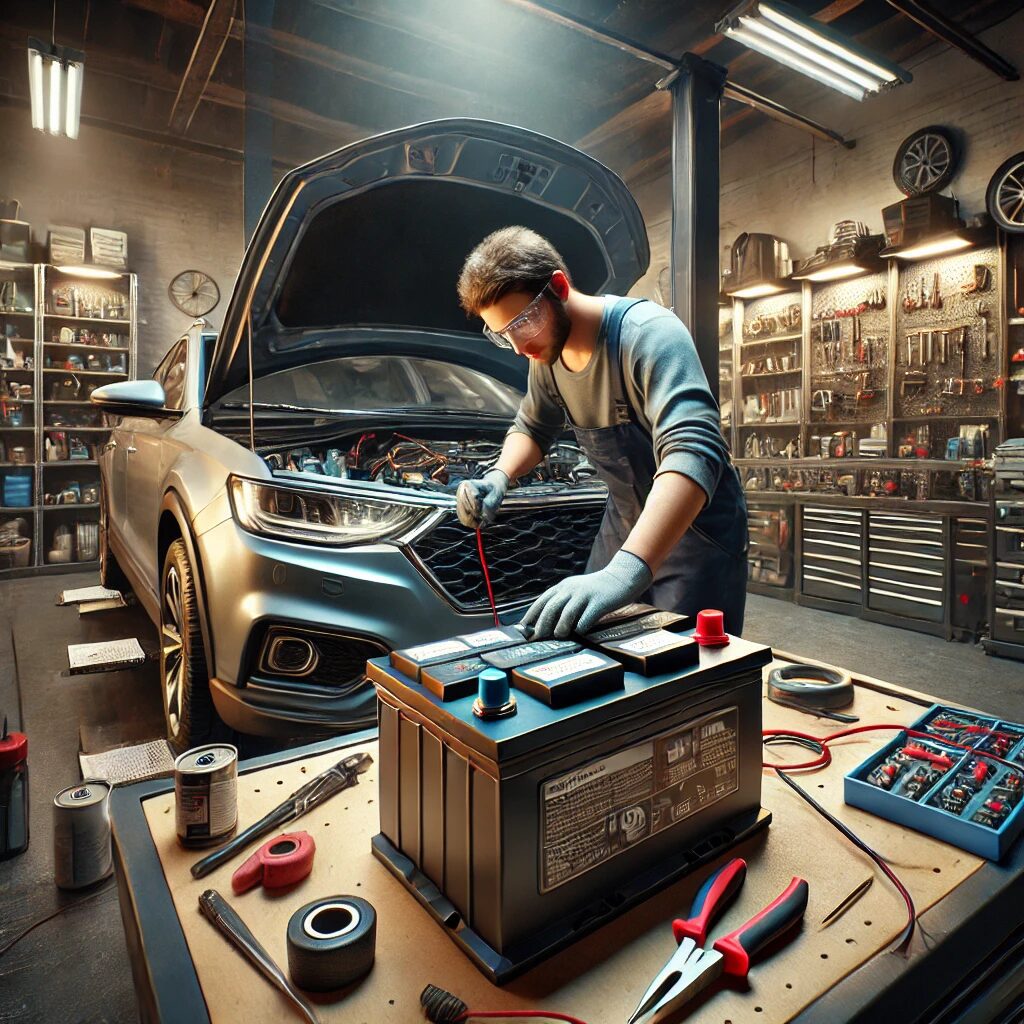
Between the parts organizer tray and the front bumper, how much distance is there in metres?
0.79

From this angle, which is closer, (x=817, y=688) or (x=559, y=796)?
(x=559, y=796)

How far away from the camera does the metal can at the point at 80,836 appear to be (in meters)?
1.46

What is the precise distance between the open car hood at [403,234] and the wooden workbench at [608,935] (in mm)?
1288

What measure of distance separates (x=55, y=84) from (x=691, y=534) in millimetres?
4787

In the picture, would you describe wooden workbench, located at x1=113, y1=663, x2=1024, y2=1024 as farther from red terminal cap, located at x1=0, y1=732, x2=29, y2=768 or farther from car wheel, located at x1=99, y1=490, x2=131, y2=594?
car wheel, located at x1=99, y1=490, x2=131, y2=594

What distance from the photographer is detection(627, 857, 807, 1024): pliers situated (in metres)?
0.57

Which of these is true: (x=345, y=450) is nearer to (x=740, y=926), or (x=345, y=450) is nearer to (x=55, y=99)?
(x=740, y=926)

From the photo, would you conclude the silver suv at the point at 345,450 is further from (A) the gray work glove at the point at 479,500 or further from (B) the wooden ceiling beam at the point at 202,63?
(B) the wooden ceiling beam at the point at 202,63

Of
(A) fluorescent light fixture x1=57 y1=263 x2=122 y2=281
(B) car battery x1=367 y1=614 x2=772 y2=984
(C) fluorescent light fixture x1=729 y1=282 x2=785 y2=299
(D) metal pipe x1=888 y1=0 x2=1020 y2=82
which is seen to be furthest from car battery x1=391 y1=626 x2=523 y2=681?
(A) fluorescent light fixture x1=57 y1=263 x2=122 y2=281

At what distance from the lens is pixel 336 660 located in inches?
63.1

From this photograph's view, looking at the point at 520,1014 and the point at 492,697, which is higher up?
the point at 492,697

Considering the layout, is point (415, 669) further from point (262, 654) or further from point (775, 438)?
point (775, 438)

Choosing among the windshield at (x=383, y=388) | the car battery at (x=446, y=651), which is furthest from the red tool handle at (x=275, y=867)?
the windshield at (x=383, y=388)

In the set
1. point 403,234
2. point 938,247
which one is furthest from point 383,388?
point 938,247
